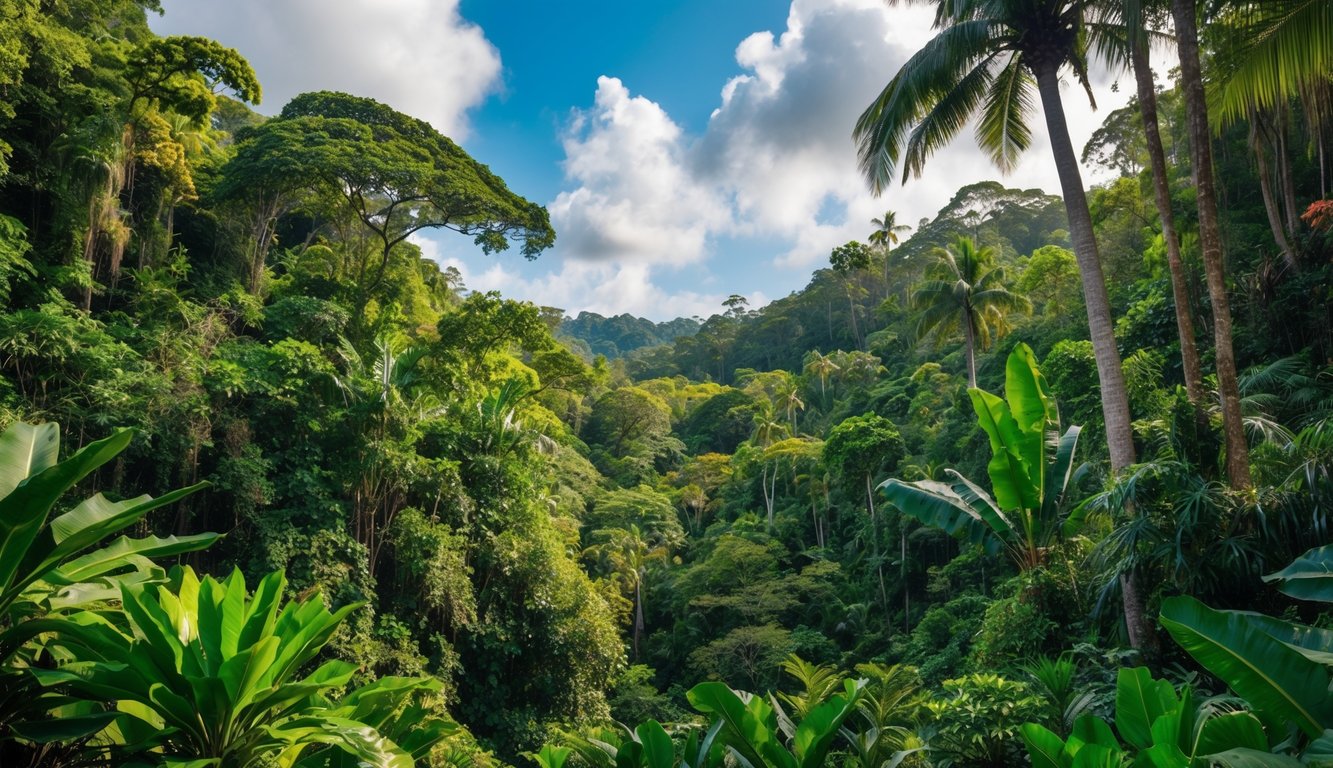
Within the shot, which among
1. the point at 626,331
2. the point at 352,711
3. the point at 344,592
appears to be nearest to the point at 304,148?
the point at 344,592

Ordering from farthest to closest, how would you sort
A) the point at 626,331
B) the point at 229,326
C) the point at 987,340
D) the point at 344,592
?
the point at 626,331, the point at 987,340, the point at 229,326, the point at 344,592

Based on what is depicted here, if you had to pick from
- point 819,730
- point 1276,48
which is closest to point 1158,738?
point 819,730

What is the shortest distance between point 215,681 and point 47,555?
1093 millimetres

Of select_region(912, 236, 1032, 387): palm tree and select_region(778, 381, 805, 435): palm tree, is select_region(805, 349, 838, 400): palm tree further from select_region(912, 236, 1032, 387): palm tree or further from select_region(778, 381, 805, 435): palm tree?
select_region(912, 236, 1032, 387): palm tree

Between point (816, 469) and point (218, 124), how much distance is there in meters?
22.6

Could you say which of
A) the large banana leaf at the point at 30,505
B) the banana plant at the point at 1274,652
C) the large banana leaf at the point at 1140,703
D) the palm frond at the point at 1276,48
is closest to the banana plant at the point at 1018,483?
the palm frond at the point at 1276,48

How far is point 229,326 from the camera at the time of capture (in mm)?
11281

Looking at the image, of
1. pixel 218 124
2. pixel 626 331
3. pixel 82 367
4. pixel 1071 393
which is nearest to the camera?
pixel 82 367

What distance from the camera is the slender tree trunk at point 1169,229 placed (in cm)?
623

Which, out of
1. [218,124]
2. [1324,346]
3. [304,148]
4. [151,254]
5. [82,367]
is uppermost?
[218,124]

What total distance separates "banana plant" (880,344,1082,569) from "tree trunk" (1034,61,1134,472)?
1.80ft

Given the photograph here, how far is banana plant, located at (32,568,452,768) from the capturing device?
3125 millimetres

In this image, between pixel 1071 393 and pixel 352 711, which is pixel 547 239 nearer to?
pixel 1071 393

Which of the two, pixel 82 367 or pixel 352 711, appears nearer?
pixel 352 711
